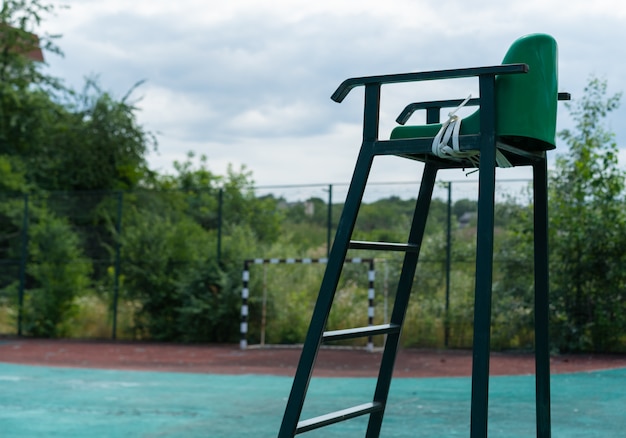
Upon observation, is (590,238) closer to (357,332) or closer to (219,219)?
(219,219)

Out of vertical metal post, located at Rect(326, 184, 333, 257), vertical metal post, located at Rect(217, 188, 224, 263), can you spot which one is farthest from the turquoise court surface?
vertical metal post, located at Rect(326, 184, 333, 257)

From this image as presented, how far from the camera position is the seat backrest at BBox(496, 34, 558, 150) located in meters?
2.72

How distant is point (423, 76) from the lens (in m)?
2.74

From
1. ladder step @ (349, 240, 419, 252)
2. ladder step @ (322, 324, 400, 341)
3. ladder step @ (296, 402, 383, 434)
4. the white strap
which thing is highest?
the white strap

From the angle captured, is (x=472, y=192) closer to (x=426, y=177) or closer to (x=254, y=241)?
(x=254, y=241)

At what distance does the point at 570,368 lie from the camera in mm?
9867

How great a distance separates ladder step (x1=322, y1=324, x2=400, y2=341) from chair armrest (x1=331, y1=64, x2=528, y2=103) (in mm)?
740

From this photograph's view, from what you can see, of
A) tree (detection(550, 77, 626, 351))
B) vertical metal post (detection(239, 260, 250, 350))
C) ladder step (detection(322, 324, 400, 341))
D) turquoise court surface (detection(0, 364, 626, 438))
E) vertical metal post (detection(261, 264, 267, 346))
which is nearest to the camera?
ladder step (detection(322, 324, 400, 341))

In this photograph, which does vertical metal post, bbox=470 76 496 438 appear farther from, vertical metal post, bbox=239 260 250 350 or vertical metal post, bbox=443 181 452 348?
vertical metal post, bbox=239 260 250 350

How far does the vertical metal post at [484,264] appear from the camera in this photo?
101 inches

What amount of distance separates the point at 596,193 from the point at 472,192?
A: 168 cm

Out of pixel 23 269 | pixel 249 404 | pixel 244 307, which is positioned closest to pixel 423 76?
pixel 249 404

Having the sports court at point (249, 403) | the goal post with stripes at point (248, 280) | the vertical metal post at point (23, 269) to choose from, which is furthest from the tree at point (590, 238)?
the vertical metal post at point (23, 269)

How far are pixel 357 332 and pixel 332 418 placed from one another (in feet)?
0.95
